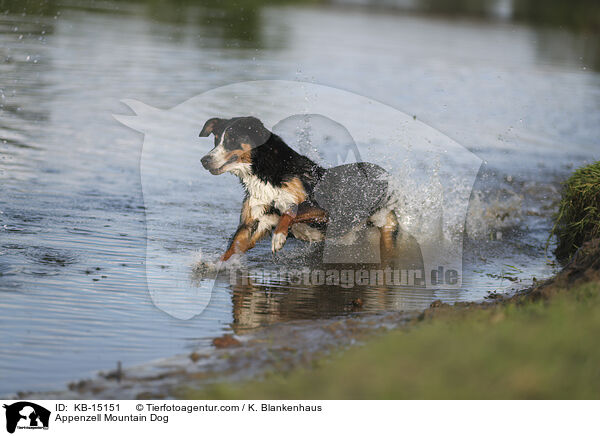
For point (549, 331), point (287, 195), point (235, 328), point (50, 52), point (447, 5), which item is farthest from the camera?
point (447, 5)

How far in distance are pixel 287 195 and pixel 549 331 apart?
360cm

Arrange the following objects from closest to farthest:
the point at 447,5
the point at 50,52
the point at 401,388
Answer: the point at 401,388
the point at 50,52
the point at 447,5

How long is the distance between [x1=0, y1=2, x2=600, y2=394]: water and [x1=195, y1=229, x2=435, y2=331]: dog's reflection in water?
0.03 meters

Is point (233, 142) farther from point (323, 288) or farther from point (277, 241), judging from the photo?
point (323, 288)

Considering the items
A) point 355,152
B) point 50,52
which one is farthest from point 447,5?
point 355,152

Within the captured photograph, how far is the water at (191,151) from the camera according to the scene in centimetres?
610

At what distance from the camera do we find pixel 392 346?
4465 mm

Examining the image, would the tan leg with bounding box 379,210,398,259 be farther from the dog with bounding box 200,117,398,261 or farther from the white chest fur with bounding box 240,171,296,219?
the white chest fur with bounding box 240,171,296,219

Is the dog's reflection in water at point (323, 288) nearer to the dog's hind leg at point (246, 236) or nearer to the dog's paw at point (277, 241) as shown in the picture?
the dog's hind leg at point (246, 236)

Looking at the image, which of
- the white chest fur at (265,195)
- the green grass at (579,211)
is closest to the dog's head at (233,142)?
the white chest fur at (265,195)

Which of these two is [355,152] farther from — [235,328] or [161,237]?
[235,328]
